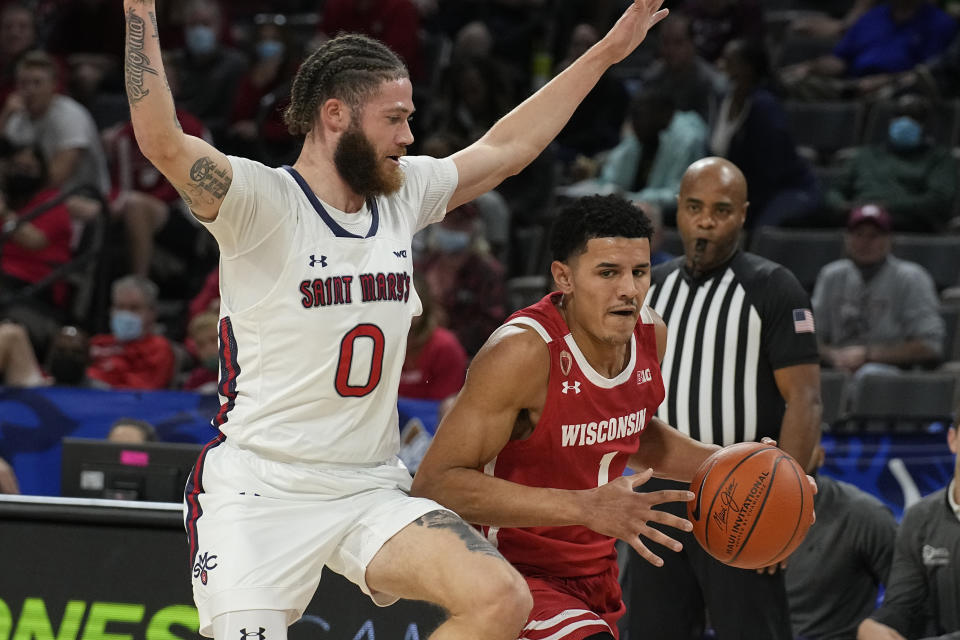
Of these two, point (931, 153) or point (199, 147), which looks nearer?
point (199, 147)

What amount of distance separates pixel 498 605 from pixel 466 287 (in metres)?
5.15

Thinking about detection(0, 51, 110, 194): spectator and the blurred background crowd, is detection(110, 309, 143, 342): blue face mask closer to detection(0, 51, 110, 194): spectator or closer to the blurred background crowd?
the blurred background crowd

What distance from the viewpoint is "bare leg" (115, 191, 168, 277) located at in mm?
9758

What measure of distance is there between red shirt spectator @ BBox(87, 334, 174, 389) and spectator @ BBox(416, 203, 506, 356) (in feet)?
5.50

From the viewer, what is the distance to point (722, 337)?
5125mm

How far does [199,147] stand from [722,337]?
2.37m

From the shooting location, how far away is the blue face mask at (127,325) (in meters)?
8.41

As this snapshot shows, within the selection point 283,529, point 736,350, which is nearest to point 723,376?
point 736,350

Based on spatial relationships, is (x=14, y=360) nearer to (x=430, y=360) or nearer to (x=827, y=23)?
(x=430, y=360)

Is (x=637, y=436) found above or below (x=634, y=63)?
below

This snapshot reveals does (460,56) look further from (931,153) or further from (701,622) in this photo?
(701,622)

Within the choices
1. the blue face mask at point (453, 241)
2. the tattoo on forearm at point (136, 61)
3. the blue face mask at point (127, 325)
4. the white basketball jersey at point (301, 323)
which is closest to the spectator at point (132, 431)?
the blue face mask at point (127, 325)

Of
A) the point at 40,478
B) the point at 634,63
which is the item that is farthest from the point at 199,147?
the point at 634,63

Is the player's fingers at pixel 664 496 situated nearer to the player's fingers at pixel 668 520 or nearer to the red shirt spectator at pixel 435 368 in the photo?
the player's fingers at pixel 668 520
